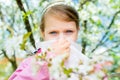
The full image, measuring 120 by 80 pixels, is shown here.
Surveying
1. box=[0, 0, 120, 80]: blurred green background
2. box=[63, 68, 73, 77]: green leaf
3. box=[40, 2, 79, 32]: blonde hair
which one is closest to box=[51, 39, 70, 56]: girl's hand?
box=[63, 68, 73, 77]: green leaf

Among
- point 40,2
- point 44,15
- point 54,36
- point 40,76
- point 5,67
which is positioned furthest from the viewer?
point 5,67

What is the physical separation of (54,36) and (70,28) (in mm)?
85

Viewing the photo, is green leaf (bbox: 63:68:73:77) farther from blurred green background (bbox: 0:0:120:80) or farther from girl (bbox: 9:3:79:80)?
blurred green background (bbox: 0:0:120:80)

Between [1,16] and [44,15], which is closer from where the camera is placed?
[44,15]

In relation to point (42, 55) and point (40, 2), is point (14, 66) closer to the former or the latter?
point (40, 2)

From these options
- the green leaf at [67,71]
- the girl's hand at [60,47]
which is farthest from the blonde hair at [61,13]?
the green leaf at [67,71]

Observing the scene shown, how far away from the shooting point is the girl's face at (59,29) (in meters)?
1.69

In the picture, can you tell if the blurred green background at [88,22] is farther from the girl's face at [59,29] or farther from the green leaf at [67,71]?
the green leaf at [67,71]

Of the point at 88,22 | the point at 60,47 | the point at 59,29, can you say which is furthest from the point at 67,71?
the point at 88,22

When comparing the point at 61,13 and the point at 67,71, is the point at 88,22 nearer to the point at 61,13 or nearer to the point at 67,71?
the point at 61,13

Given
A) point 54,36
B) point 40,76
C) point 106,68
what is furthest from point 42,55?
point 54,36

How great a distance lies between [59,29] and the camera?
66.4 inches

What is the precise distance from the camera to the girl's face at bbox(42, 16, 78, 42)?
1.69 m

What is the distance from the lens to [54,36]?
5.59 ft
